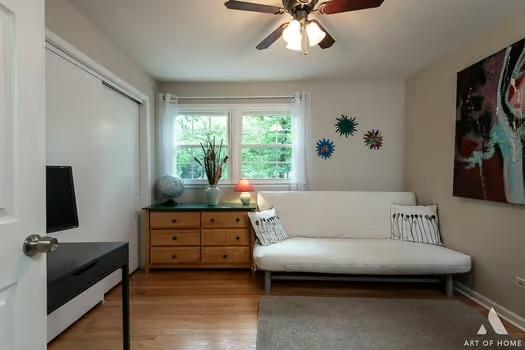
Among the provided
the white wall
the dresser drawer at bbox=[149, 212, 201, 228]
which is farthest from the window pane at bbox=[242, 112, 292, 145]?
the white wall

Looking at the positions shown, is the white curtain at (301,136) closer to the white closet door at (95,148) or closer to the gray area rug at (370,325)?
the gray area rug at (370,325)

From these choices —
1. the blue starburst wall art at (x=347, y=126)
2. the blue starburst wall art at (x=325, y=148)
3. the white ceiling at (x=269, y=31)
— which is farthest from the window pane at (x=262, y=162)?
the white ceiling at (x=269, y=31)

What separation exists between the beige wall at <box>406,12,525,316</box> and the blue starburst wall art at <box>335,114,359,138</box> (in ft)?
2.08

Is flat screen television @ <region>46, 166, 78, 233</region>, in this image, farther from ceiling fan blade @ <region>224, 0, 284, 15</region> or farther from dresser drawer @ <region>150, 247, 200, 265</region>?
dresser drawer @ <region>150, 247, 200, 265</region>

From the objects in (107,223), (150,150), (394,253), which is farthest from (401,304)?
(150,150)

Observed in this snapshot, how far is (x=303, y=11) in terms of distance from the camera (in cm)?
187

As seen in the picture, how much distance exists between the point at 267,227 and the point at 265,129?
4.58 ft

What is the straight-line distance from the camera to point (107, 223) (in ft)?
8.77

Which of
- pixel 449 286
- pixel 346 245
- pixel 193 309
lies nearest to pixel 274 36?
pixel 346 245

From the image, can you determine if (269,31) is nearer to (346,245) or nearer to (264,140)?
(264,140)

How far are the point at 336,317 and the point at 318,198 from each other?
1.42 meters

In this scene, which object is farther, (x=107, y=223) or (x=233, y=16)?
(x=107, y=223)

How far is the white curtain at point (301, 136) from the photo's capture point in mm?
3693

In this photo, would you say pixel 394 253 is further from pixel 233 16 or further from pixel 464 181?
pixel 233 16
